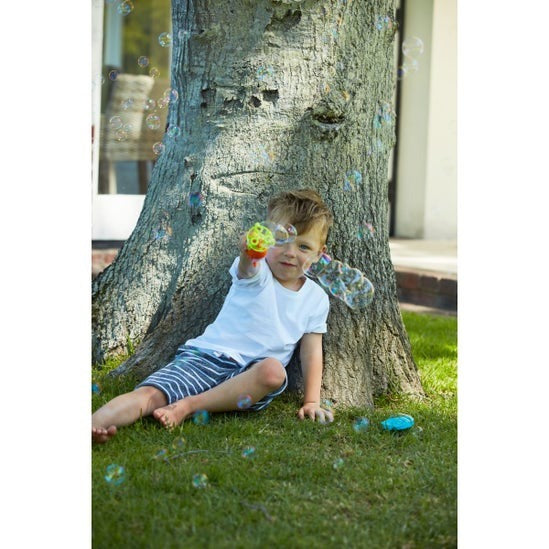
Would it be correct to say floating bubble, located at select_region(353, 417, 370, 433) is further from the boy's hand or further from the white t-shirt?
the white t-shirt

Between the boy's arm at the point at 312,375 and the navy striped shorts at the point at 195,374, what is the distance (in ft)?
0.31

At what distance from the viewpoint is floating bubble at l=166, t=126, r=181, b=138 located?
3.91 meters

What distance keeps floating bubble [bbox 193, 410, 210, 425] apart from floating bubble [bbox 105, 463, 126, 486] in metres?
0.52

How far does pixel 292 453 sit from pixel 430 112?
19.5 feet

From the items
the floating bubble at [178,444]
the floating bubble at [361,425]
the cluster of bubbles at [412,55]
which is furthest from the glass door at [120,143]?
→ the floating bubble at [178,444]

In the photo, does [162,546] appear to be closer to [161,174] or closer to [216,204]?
[216,204]

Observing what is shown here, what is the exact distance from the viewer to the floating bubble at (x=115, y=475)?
Result: 2730 mm

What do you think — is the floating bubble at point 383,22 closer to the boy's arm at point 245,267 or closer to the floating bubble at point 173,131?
the floating bubble at point 173,131

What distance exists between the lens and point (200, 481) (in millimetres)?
2732

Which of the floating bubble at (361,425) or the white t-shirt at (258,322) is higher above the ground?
the white t-shirt at (258,322)

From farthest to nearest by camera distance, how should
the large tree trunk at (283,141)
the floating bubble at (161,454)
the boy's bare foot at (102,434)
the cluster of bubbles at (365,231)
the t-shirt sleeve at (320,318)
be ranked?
the cluster of bubbles at (365,231), the large tree trunk at (283,141), the t-shirt sleeve at (320,318), the boy's bare foot at (102,434), the floating bubble at (161,454)

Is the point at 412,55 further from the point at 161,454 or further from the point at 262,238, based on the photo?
the point at 161,454

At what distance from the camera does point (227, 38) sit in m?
3.67

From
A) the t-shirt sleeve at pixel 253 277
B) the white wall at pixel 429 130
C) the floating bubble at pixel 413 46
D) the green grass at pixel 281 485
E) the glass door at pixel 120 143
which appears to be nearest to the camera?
the green grass at pixel 281 485
